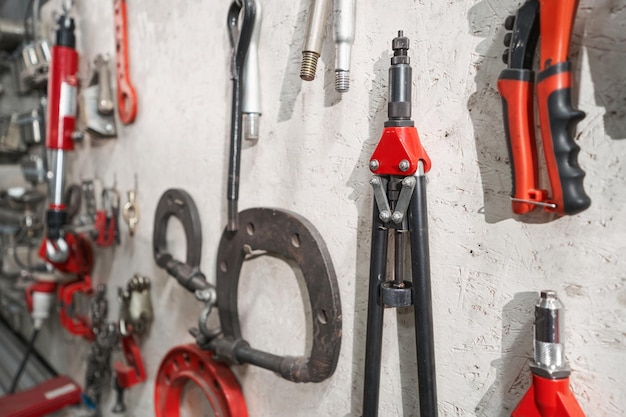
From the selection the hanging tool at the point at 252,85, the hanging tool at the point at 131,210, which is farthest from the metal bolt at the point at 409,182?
the hanging tool at the point at 131,210

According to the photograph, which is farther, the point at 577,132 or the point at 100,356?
the point at 100,356

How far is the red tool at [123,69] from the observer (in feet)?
2.57

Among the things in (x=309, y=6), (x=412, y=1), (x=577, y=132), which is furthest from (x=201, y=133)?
(x=577, y=132)

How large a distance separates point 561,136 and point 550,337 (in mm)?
150

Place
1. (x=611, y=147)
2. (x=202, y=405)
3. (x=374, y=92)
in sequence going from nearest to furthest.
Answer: (x=611, y=147) → (x=374, y=92) → (x=202, y=405)

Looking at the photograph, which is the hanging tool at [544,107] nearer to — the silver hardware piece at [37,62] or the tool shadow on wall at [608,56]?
the tool shadow on wall at [608,56]

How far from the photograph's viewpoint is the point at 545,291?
0.32 metres

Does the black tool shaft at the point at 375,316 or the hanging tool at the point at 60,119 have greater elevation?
the hanging tool at the point at 60,119

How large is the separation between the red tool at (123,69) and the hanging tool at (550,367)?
745 millimetres

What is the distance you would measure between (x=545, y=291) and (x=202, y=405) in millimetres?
589

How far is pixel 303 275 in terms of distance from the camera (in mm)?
499

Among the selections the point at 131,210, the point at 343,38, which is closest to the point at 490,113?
the point at 343,38

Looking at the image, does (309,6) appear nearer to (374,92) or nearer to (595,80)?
(374,92)

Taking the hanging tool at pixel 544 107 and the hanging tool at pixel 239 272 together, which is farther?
the hanging tool at pixel 239 272
